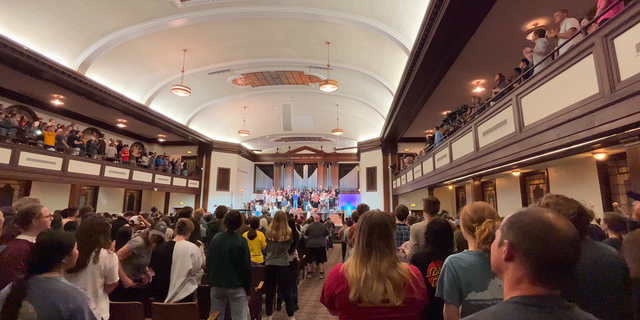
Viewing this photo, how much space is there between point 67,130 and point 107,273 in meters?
9.87

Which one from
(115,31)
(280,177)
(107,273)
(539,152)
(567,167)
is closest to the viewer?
(107,273)

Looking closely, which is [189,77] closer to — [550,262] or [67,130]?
[67,130]

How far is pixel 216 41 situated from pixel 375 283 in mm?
9653

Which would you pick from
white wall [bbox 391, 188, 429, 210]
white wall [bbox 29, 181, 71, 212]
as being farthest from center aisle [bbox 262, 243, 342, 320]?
white wall [bbox 29, 181, 71, 212]

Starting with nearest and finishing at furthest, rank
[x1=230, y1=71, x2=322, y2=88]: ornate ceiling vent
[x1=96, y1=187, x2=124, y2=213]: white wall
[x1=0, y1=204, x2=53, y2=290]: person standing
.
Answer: [x1=0, y1=204, x2=53, y2=290]: person standing < [x1=230, y1=71, x2=322, y2=88]: ornate ceiling vent < [x1=96, y1=187, x2=124, y2=213]: white wall

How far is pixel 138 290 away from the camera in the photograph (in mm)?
2863

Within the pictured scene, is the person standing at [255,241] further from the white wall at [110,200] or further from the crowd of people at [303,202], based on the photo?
the crowd of people at [303,202]

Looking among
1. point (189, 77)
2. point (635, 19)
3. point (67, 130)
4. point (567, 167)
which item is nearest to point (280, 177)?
point (189, 77)

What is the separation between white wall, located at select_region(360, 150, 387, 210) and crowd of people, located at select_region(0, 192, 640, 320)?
12500 millimetres

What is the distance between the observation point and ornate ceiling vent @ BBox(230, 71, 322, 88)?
38.8 ft

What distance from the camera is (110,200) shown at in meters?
12.7

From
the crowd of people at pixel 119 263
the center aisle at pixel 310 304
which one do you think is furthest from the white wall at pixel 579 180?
the crowd of people at pixel 119 263

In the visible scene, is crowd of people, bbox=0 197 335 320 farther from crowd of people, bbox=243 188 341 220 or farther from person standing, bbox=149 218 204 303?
crowd of people, bbox=243 188 341 220

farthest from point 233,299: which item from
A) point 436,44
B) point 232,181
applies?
point 232,181
